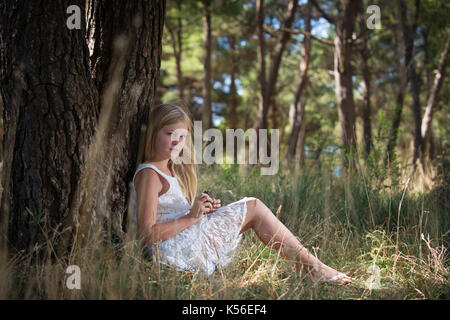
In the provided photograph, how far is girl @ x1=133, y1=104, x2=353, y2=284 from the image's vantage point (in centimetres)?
222

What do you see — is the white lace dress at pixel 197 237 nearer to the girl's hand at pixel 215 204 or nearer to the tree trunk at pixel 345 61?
the girl's hand at pixel 215 204

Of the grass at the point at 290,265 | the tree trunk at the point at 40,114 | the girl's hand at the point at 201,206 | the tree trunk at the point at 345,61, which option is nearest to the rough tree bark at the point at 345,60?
the tree trunk at the point at 345,61

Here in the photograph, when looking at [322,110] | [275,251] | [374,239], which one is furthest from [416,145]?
[322,110]

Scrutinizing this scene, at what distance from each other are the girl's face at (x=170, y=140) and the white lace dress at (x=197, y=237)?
138 mm

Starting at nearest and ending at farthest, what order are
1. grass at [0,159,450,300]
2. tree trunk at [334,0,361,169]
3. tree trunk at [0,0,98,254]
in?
grass at [0,159,450,300] → tree trunk at [0,0,98,254] → tree trunk at [334,0,361,169]

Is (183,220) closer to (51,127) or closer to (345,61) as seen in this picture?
(51,127)

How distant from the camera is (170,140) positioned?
2436 millimetres

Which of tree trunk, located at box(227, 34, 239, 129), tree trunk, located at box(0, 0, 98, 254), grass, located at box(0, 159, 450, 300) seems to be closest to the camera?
grass, located at box(0, 159, 450, 300)

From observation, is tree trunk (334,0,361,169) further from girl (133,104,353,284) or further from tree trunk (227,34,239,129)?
tree trunk (227,34,239,129)

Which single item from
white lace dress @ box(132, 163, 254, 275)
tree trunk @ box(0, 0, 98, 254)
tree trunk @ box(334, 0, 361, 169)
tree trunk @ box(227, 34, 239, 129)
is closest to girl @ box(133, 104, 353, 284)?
white lace dress @ box(132, 163, 254, 275)

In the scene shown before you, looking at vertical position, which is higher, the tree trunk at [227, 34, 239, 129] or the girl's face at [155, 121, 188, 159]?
the tree trunk at [227, 34, 239, 129]

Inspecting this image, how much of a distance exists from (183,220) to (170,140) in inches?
19.0

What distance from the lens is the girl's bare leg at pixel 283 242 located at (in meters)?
2.33

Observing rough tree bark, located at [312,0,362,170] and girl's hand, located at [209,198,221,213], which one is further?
rough tree bark, located at [312,0,362,170]
